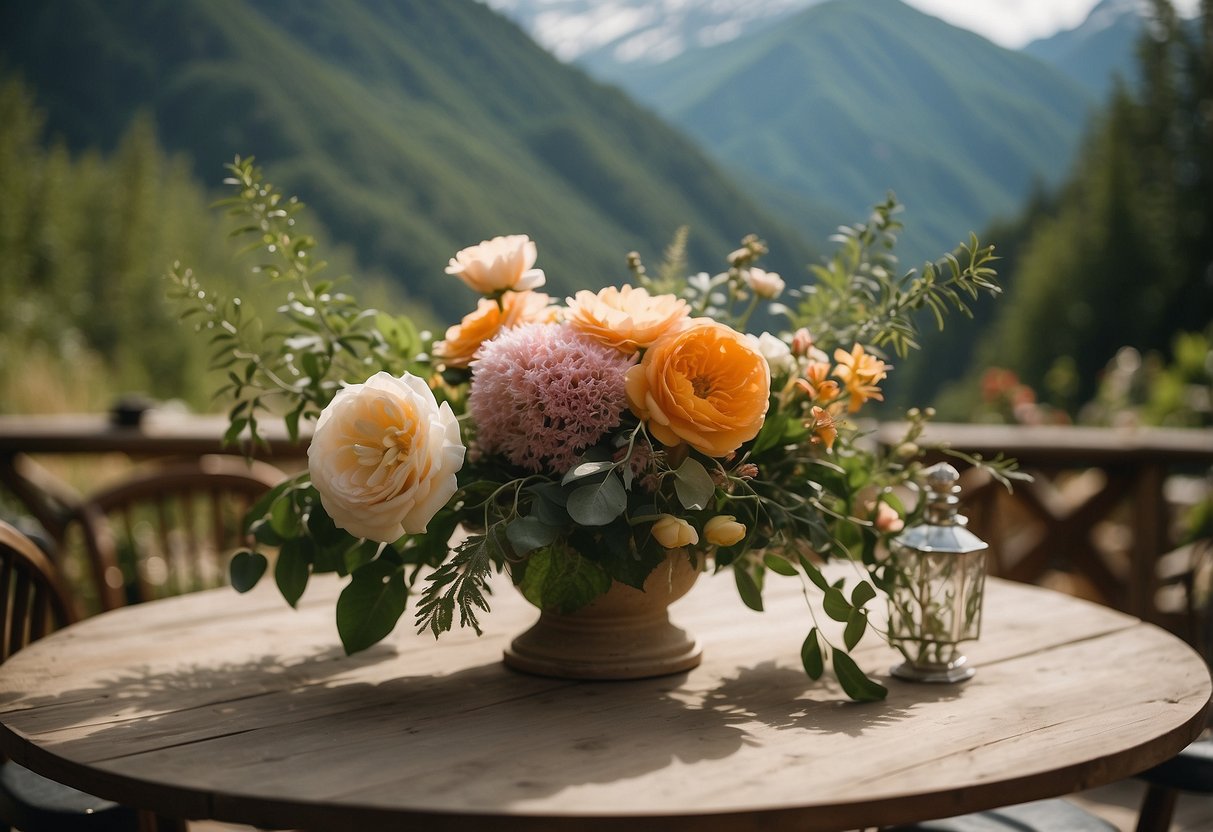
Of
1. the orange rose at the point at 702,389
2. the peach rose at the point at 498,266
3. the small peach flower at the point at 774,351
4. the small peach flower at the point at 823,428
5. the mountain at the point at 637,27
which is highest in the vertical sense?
the mountain at the point at 637,27

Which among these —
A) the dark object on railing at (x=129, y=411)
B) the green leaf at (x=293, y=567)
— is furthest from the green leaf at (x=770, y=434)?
the dark object on railing at (x=129, y=411)

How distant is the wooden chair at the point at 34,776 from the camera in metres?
1.28

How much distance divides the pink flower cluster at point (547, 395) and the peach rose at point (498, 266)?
0.13m

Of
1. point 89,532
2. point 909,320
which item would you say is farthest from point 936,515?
point 89,532

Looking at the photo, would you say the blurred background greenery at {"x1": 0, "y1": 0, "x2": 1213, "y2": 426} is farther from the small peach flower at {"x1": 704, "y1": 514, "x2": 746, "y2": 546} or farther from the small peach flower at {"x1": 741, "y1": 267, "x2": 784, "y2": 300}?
the small peach flower at {"x1": 704, "y1": 514, "x2": 746, "y2": 546}

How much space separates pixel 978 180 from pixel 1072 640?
30639 mm

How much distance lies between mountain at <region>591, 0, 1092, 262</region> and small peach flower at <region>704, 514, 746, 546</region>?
72.5 ft

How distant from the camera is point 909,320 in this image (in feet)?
3.77

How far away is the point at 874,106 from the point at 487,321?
26.7 meters

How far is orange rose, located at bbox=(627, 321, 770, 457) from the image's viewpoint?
3.18 ft

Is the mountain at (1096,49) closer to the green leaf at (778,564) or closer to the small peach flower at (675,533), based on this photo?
the green leaf at (778,564)

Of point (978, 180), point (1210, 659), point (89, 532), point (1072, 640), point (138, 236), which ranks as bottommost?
point (1210, 659)

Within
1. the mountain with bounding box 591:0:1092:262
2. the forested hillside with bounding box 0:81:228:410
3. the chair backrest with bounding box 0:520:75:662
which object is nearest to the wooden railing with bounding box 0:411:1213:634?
the chair backrest with bounding box 0:520:75:662

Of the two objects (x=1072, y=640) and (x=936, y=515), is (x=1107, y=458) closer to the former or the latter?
(x=1072, y=640)
